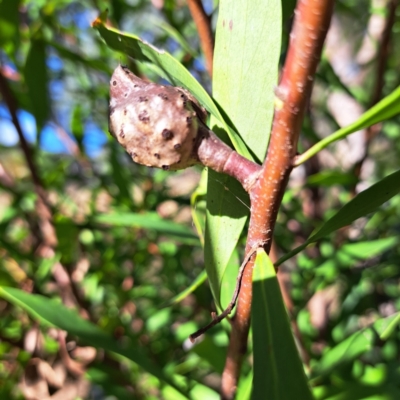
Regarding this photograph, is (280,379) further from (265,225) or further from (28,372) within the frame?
(28,372)

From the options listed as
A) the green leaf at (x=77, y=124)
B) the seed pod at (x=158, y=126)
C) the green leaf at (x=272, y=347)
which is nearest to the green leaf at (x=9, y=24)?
the green leaf at (x=77, y=124)

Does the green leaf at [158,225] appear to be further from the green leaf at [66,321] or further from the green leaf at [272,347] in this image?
the green leaf at [272,347]

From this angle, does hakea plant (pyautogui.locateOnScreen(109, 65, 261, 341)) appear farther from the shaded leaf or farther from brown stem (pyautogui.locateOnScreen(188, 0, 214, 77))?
brown stem (pyautogui.locateOnScreen(188, 0, 214, 77))

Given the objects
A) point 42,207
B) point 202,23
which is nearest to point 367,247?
point 202,23

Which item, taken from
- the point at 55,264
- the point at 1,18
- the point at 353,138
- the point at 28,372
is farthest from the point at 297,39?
the point at 353,138

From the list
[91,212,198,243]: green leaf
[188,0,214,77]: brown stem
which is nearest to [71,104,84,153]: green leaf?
[91,212,198,243]: green leaf

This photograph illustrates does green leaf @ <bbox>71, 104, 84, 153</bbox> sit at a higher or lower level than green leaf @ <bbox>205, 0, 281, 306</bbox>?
higher

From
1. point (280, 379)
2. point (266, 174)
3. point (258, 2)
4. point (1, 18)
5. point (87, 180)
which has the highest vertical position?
point (87, 180)
